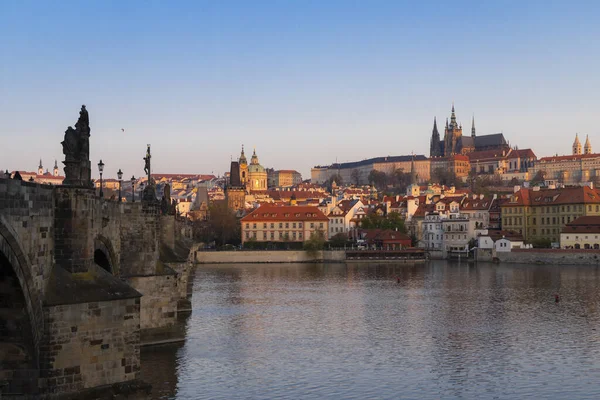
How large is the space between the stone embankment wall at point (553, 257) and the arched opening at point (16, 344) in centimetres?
8020

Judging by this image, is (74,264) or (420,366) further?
(420,366)

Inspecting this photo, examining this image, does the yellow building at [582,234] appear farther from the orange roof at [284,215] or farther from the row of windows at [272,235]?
the row of windows at [272,235]

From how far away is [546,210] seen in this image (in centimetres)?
11000

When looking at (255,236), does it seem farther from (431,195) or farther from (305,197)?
(305,197)

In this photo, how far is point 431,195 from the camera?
153750 mm

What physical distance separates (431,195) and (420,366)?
126 metres

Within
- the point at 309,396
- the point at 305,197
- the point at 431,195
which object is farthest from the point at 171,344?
the point at 305,197

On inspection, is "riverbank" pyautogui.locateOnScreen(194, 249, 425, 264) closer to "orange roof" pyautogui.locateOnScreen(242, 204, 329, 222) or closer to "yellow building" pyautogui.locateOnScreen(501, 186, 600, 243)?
"orange roof" pyautogui.locateOnScreen(242, 204, 329, 222)

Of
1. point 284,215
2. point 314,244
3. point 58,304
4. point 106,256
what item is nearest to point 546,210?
point 314,244

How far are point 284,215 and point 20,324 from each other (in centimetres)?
9847

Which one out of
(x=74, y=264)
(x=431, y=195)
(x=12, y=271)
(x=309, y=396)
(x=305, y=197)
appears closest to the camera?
(x=12, y=271)

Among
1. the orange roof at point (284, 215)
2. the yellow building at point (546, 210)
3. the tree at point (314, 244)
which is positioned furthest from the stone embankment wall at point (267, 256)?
the yellow building at point (546, 210)

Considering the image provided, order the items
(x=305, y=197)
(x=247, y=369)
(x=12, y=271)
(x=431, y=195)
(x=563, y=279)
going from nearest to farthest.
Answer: (x=12, y=271)
(x=247, y=369)
(x=563, y=279)
(x=431, y=195)
(x=305, y=197)

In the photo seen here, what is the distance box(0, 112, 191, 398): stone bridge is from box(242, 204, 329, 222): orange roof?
306 ft
